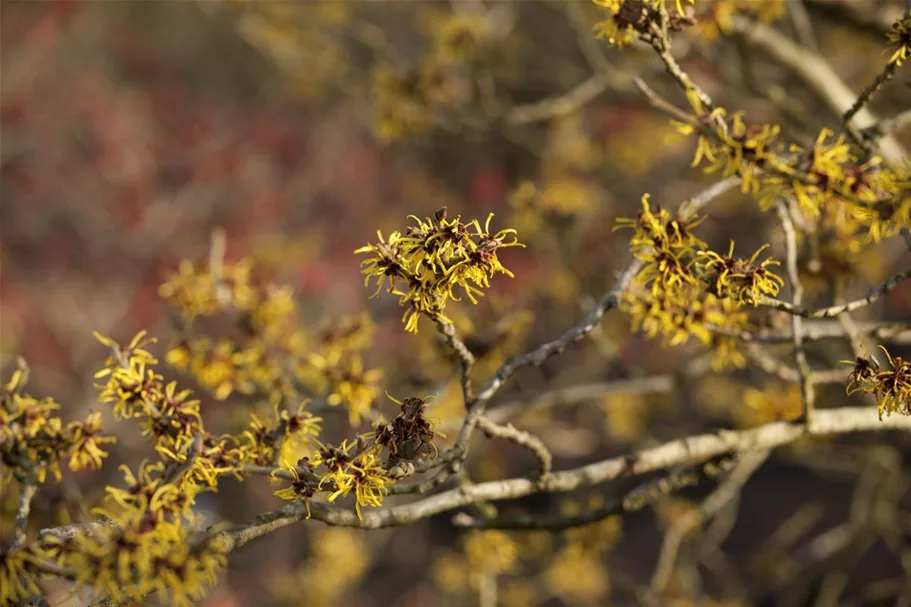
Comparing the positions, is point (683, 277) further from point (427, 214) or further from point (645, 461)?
point (427, 214)

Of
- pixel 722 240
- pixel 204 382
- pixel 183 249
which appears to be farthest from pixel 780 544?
pixel 183 249

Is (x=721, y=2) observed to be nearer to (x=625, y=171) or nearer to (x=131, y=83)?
(x=625, y=171)

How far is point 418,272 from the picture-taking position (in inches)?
52.7

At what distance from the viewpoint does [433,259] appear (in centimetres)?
125

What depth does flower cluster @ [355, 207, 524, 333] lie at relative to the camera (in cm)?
124

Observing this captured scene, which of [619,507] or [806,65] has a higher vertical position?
[806,65]

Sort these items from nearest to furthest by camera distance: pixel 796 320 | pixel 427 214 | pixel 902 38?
pixel 902 38 → pixel 796 320 → pixel 427 214

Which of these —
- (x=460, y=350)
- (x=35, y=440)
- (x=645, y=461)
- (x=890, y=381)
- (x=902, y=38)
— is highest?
(x=902, y=38)

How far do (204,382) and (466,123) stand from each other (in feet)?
5.71

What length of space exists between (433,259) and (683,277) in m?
0.51

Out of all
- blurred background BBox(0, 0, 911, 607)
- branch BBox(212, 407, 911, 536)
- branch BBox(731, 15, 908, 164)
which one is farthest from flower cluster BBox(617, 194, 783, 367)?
branch BBox(731, 15, 908, 164)

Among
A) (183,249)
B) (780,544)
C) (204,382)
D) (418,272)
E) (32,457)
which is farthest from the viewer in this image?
(183,249)

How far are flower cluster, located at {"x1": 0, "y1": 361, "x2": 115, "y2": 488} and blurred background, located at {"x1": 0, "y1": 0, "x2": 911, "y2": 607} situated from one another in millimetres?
405

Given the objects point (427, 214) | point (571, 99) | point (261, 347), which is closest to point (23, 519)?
point (261, 347)
